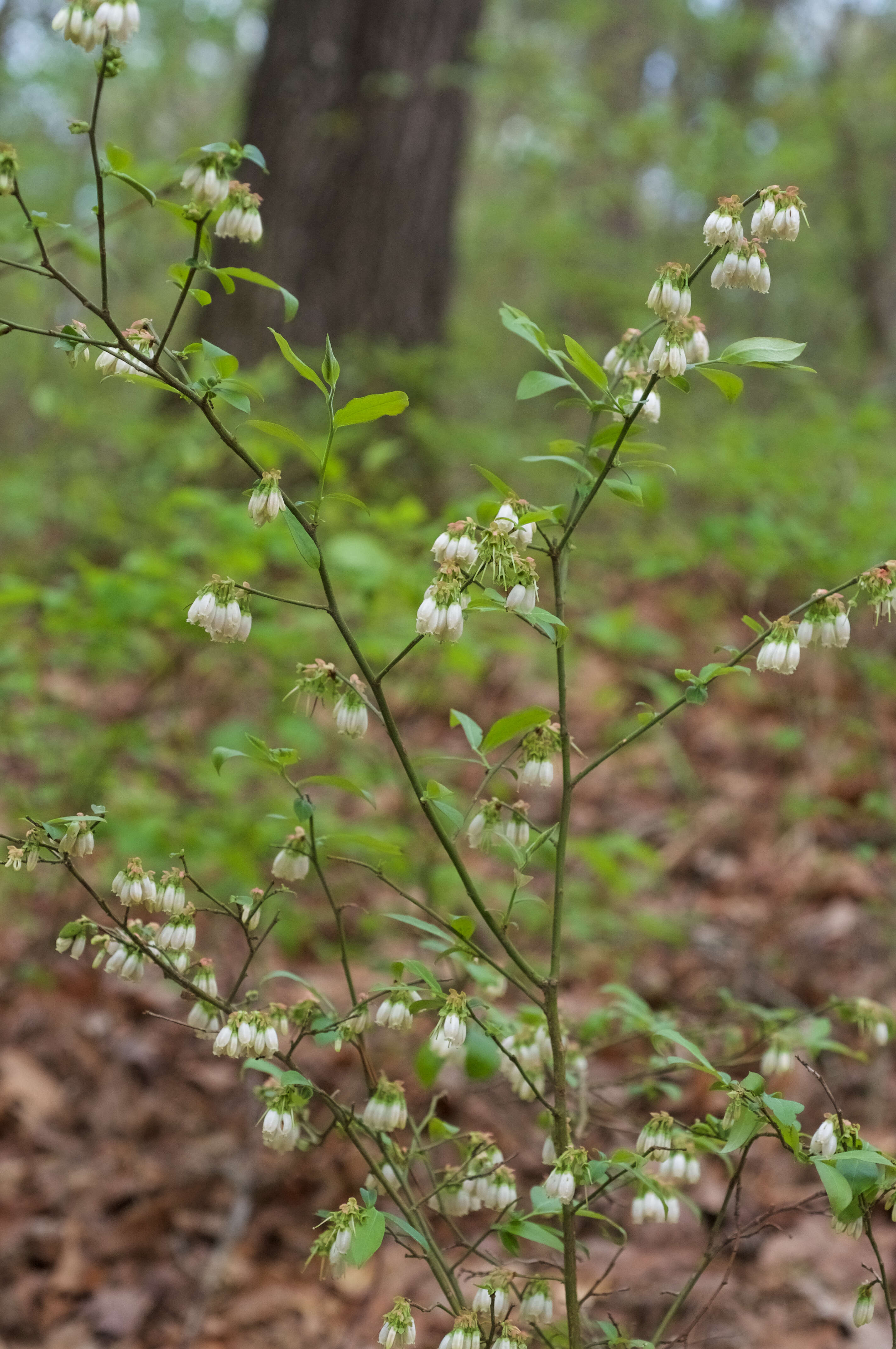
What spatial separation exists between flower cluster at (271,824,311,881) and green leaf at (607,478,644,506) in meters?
0.61

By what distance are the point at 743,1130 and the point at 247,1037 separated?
58 cm

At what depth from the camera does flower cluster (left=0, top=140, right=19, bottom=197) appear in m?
1.05

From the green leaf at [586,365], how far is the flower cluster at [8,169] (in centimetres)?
62

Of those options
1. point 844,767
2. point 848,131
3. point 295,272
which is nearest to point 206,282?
point 295,272

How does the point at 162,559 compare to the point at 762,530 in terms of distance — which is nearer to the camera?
the point at 162,559

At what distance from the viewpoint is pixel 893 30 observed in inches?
429

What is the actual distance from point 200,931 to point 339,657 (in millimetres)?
1101

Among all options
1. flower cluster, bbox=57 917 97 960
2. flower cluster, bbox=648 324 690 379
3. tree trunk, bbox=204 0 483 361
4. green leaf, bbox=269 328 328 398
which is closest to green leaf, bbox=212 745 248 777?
flower cluster, bbox=57 917 97 960

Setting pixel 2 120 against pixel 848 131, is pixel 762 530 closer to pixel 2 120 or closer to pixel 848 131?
pixel 848 131

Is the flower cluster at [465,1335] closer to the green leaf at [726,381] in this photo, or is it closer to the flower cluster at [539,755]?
the flower cluster at [539,755]

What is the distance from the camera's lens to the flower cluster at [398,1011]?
1.24 m

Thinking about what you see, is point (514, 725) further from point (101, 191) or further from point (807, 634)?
point (101, 191)

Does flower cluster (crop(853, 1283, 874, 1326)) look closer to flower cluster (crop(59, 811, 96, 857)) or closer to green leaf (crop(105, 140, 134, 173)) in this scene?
flower cluster (crop(59, 811, 96, 857))

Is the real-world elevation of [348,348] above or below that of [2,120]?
below
